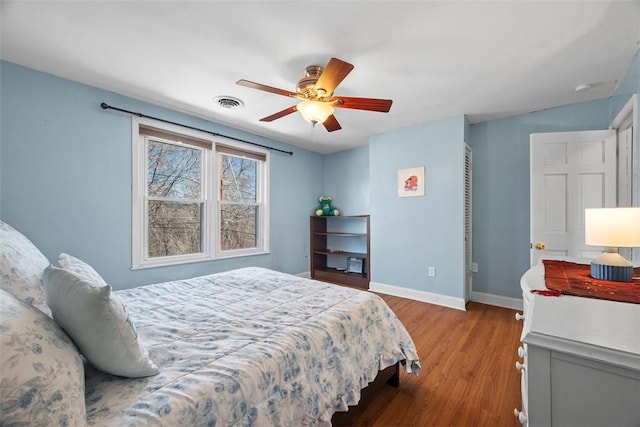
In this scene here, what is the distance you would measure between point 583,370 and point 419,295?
3087 mm

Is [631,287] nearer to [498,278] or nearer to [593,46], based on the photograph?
[593,46]

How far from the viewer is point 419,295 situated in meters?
3.63

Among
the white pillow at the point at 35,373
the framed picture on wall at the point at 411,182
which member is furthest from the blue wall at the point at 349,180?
the white pillow at the point at 35,373

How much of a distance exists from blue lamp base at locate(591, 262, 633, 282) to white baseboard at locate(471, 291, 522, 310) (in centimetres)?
229

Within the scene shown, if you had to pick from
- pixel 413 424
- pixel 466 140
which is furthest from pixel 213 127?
pixel 413 424

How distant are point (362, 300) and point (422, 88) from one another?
210cm

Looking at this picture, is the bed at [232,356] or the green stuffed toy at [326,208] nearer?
the bed at [232,356]

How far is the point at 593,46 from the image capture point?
191 centimetres

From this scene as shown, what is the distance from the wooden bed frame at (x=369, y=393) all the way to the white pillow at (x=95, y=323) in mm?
1159

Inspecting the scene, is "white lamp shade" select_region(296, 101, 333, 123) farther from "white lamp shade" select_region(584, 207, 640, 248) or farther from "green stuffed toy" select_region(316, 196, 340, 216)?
"green stuffed toy" select_region(316, 196, 340, 216)

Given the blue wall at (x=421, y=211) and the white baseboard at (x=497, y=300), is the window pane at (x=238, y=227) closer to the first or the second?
the blue wall at (x=421, y=211)

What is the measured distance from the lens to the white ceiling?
1575 mm

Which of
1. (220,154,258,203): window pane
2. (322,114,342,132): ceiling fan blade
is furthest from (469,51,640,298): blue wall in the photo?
(220,154,258,203): window pane

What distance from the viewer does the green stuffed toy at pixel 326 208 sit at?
486cm
